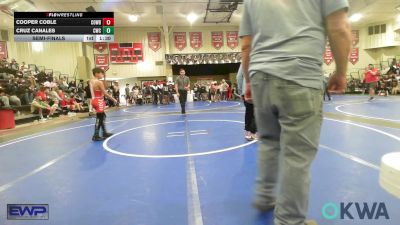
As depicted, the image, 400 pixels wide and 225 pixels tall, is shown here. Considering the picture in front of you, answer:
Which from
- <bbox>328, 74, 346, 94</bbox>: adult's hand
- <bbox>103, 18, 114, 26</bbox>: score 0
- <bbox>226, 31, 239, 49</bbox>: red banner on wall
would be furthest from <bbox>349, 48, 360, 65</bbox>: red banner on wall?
<bbox>328, 74, 346, 94</bbox>: adult's hand

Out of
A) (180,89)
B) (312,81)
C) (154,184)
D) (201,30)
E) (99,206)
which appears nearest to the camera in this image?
(312,81)

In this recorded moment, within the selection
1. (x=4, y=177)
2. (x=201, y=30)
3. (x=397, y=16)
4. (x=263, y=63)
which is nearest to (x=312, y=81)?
(x=263, y=63)

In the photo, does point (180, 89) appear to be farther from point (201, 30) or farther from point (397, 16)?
point (397, 16)

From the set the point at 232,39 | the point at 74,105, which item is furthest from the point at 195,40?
the point at 74,105

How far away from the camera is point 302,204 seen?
1580 millimetres

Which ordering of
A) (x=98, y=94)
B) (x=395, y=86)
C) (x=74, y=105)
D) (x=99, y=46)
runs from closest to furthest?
1. (x=98, y=94)
2. (x=74, y=105)
3. (x=395, y=86)
4. (x=99, y=46)

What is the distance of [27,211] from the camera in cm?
244

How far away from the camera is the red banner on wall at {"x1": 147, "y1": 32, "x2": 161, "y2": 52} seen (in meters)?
22.3

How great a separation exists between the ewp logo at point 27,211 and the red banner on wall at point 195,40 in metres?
21.3

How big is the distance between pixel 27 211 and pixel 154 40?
21.1 meters

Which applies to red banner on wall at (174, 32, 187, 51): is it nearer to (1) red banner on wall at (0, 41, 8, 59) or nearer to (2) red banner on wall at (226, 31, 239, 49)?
(2) red banner on wall at (226, 31, 239, 49)

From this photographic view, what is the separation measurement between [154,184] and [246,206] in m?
1.10
